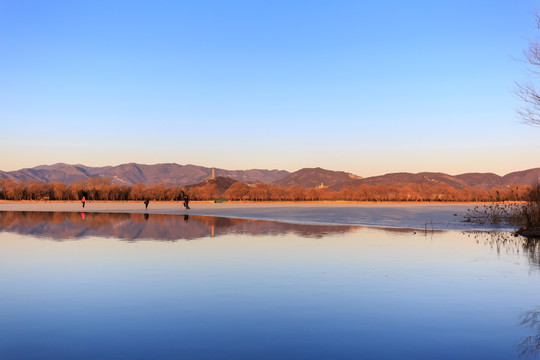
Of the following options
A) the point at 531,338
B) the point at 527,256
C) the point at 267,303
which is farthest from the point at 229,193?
the point at 531,338

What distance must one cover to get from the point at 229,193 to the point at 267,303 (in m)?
109

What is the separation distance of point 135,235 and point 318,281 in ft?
40.8

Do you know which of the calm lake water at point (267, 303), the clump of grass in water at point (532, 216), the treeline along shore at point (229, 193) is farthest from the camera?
the treeline along shore at point (229, 193)

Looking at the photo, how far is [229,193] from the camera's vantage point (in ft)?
383

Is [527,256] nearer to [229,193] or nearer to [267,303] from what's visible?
[267,303]

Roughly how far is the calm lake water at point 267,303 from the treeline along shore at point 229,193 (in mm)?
81046

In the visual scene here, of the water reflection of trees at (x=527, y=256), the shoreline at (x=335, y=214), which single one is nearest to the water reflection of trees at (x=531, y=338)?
the water reflection of trees at (x=527, y=256)

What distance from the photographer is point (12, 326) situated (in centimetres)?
680

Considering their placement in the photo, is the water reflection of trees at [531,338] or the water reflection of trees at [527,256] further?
the water reflection of trees at [527,256]

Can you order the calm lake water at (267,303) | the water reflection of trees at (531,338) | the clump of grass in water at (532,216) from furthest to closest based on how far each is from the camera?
the clump of grass in water at (532,216), the calm lake water at (267,303), the water reflection of trees at (531,338)

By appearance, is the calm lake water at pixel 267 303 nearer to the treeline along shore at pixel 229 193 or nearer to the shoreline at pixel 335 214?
the shoreline at pixel 335 214

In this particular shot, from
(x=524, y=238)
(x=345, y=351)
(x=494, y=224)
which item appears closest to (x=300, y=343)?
(x=345, y=351)

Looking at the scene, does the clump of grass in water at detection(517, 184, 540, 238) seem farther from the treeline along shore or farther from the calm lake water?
the treeline along shore

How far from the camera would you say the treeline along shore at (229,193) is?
323 ft
